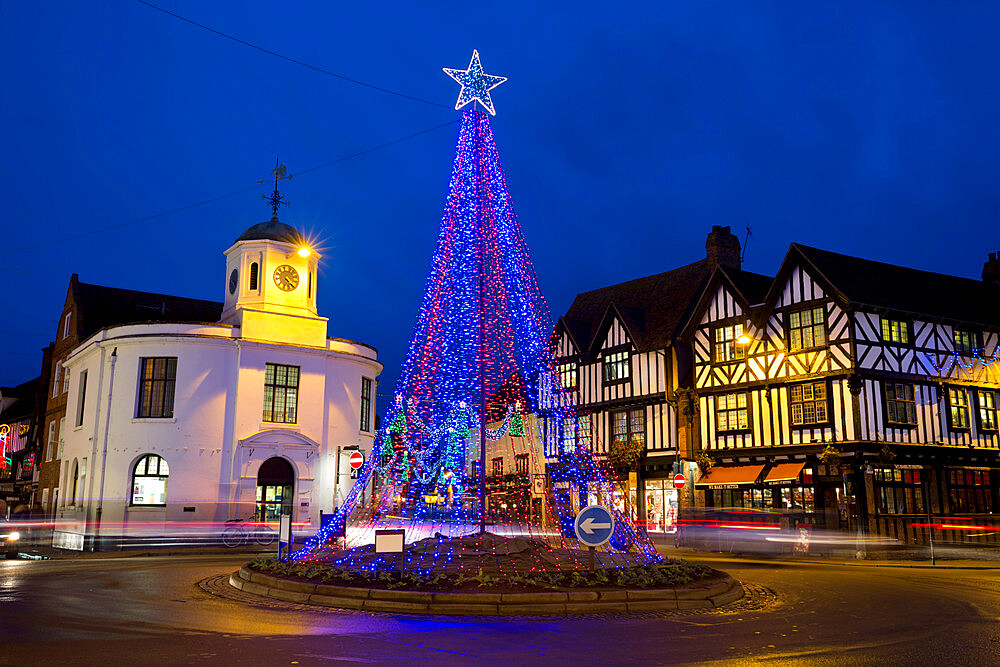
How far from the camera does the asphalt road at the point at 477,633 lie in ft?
25.7

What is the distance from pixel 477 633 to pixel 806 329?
80.0ft

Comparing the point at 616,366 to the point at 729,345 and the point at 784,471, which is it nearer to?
the point at 729,345

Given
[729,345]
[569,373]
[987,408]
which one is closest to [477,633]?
[729,345]

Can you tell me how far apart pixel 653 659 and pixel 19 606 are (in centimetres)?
856

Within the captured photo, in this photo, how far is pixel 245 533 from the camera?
2741 cm

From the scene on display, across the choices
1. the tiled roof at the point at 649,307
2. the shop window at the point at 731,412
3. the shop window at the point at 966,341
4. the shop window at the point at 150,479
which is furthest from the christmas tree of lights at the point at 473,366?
the shop window at the point at 966,341

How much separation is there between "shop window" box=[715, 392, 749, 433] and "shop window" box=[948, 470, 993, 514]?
7.52 m

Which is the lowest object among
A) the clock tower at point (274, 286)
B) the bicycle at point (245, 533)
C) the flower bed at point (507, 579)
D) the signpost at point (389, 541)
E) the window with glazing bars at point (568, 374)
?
the bicycle at point (245, 533)

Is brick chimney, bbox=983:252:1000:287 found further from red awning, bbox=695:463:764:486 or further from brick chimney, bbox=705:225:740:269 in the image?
red awning, bbox=695:463:764:486

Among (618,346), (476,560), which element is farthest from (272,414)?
(476,560)

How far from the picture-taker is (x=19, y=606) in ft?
36.6

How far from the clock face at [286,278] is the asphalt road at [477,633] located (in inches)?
757

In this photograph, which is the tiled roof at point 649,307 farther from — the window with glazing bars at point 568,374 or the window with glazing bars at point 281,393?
the window with glazing bars at point 281,393

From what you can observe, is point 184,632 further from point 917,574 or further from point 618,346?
point 618,346
